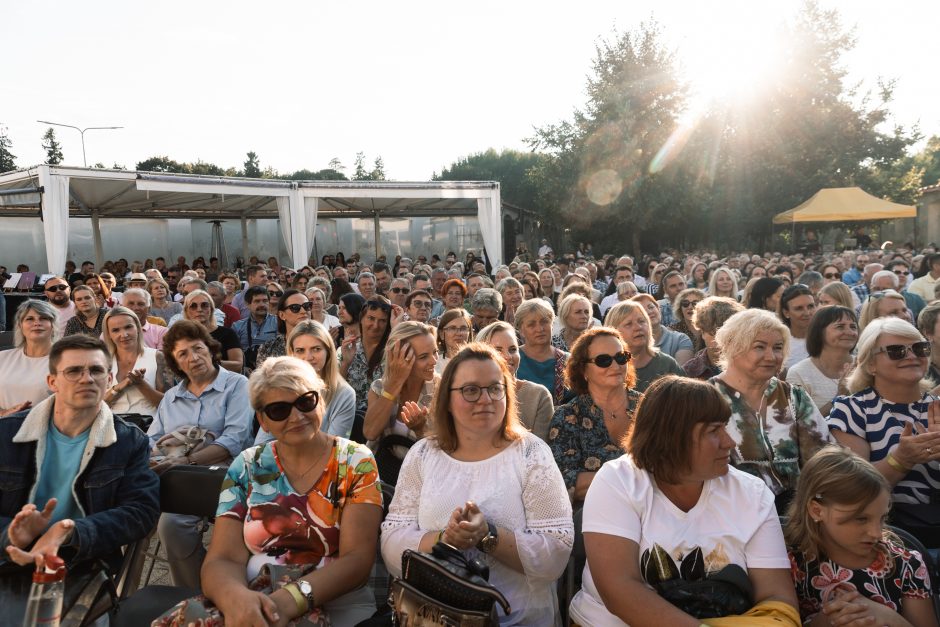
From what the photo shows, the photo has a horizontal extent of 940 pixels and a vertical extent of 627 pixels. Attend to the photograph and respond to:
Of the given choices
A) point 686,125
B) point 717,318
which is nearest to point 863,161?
point 686,125

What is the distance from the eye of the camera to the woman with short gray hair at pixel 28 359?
15.0 feet

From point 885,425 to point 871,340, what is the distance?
39cm

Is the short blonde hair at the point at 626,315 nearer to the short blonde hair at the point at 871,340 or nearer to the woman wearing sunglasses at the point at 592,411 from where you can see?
the woman wearing sunglasses at the point at 592,411

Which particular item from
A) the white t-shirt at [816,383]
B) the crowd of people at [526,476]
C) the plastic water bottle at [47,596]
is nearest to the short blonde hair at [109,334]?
the crowd of people at [526,476]

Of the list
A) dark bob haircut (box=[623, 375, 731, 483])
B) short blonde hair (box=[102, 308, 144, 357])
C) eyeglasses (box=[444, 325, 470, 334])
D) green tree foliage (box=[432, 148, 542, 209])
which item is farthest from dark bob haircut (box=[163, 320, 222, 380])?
green tree foliage (box=[432, 148, 542, 209])

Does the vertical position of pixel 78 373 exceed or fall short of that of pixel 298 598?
it exceeds it

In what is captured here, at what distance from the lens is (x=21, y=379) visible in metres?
4.63

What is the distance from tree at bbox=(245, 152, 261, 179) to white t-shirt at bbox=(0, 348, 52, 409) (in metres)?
55.1

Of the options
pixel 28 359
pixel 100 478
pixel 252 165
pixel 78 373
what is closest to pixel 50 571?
pixel 100 478

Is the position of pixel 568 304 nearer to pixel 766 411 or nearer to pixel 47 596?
pixel 766 411

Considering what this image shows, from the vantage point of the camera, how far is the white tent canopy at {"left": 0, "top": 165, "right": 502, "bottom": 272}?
41.1 feet

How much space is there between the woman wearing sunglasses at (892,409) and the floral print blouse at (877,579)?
67 cm

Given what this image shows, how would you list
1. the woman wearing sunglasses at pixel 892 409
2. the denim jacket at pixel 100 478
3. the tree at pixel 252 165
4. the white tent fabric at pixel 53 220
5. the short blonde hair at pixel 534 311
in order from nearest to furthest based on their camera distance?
the denim jacket at pixel 100 478
the woman wearing sunglasses at pixel 892 409
the short blonde hair at pixel 534 311
the white tent fabric at pixel 53 220
the tree at pixel 252 165

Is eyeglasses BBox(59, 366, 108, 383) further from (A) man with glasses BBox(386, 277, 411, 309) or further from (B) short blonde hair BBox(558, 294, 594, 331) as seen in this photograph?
(A) man with glasses BBox(386, 277, 411, 309)
